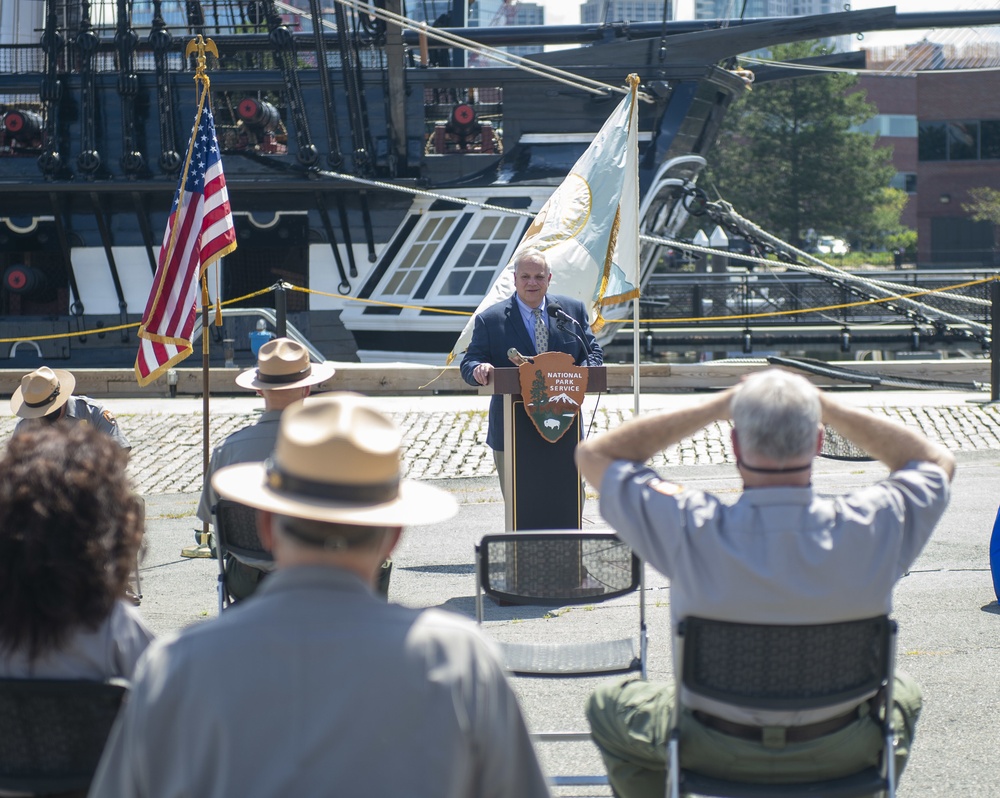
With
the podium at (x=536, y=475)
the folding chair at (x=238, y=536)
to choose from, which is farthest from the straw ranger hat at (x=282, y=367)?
the podium at (x=536, y=475)

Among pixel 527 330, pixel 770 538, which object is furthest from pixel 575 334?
pixel 770 538

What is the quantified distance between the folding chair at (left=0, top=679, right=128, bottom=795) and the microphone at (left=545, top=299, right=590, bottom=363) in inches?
181

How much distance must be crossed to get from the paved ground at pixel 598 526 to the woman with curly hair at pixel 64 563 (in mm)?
738

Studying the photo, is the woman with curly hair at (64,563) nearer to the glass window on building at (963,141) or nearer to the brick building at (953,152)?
the brick building at (953,152)

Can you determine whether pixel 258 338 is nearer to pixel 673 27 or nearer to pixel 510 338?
pixel 673 27

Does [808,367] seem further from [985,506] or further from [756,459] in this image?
[756,459]


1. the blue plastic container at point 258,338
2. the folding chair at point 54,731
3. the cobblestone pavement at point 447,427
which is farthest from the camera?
the blue plastic container at point 258,338

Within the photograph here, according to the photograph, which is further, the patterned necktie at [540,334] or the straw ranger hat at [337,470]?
the patterned necktie at [540,334]

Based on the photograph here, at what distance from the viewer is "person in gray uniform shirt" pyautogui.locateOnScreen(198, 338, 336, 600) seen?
4.91 metres

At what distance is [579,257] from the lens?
858 cm

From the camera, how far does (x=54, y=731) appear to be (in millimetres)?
2656

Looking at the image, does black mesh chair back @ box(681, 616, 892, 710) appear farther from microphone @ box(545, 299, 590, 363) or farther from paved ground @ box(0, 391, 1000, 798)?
microphone @ box(545, 299, 590, 363)

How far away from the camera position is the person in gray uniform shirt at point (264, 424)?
4.91m

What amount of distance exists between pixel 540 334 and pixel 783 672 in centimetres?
424
